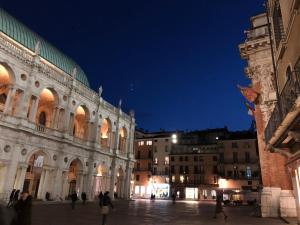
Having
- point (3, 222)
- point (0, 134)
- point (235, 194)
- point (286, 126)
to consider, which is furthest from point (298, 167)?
point (235, 194)

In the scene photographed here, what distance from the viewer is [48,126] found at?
35969 mm

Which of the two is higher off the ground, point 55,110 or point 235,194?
point 55,110

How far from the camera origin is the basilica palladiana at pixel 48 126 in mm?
26906

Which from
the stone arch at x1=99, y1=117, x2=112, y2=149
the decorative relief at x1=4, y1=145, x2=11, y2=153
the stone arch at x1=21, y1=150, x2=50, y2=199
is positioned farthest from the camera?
the stone arch at x1=99, y1=117, x2=112, y2=149

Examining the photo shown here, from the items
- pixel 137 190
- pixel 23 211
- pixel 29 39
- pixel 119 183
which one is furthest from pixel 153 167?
pixel 23 211

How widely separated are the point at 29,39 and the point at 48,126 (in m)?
11.9

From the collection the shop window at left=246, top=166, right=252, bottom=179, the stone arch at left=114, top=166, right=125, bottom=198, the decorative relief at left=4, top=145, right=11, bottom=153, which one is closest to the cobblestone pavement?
the decorative relief at left=4, top=145, right=11, bottom=153

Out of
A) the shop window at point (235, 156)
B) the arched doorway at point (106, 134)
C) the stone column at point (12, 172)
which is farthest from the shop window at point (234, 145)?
the stone column at point (12, 172)

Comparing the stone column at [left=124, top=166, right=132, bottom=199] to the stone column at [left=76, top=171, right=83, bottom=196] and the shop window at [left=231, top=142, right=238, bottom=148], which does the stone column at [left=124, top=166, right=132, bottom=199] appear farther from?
the shop window at [left=231, top=142, right=238, bottom=148]

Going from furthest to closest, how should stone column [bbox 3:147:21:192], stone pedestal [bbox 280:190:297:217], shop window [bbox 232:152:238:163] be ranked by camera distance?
shop window [bbox 232:152:238:163]
stone column [bbox 3:147:21:192]
stone pedestal [bbox 280:190:297:217]

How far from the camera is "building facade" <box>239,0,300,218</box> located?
9852mm

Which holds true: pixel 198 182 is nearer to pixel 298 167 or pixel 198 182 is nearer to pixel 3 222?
pixel 298 167

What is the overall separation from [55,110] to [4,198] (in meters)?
12.1

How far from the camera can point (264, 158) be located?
1689 cm
